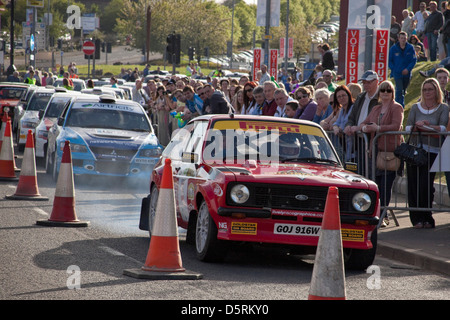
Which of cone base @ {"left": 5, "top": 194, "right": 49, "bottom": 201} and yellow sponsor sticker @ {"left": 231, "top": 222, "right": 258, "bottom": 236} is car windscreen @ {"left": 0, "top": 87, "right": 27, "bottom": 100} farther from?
yellow sponsor sticker @ {"left": 231, "top": 222, "right": 258, "bottom": 236}

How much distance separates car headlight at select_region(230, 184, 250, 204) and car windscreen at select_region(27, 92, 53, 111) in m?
15.9

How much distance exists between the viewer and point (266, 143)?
10.3 metres

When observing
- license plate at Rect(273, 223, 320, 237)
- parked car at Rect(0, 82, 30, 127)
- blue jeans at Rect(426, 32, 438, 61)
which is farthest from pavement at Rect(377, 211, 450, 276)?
parked car at Rect(0, 82, 30, 127)

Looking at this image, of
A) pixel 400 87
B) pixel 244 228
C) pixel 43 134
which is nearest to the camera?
pixel 244 228

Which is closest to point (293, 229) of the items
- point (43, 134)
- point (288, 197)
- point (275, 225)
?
point (275, 225)

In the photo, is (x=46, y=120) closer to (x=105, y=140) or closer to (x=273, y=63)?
(x=105, y=140)

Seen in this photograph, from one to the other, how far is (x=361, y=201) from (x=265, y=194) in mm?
971

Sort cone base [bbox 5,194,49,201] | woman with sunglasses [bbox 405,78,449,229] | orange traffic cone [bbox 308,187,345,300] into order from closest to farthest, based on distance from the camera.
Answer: orange traffic cone [bbox 308,187,345,300] < woman with sunglasses [bbox 405,78,449,229] < cone base [bbox 5,194,49,201]

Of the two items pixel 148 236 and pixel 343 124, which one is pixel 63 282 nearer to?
pixel 148 236

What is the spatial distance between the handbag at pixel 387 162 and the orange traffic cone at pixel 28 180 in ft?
17.5

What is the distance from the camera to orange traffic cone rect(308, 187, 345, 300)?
616 cm

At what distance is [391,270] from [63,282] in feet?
11.6

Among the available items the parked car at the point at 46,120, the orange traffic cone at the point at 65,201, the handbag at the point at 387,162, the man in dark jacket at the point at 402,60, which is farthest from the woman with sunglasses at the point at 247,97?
the orange traffic cone at the point at 65,201

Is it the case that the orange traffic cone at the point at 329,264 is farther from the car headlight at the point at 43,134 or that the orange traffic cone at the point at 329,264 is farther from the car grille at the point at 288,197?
the car headlight at the point at 43,134
